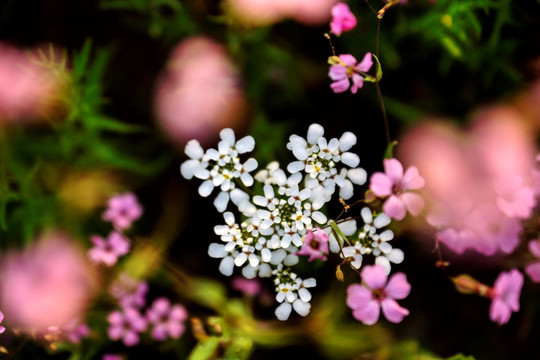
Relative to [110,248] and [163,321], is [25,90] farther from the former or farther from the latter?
[163,321]

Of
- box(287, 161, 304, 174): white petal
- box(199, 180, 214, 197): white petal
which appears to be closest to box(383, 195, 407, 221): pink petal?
box(287, 161, 304, 174): white petal

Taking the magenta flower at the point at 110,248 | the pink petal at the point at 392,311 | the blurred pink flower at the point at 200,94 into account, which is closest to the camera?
the pink petal at the point at 392,311

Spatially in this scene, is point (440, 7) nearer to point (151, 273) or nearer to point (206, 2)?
point (206, 2)

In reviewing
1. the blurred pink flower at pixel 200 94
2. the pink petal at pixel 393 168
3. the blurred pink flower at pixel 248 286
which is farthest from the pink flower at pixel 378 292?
the blurred pink flower at pixel 200 94

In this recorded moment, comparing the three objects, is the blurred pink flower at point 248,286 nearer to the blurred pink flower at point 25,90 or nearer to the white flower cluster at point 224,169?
the white flower cluster at point 224,169

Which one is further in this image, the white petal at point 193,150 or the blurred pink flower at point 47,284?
the blurred pink flower at point 47,284

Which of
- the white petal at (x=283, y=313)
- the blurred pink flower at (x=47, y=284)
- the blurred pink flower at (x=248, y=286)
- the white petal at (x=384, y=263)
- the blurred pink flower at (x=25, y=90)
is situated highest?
the blurred pink flower at (x=25, y=90)
